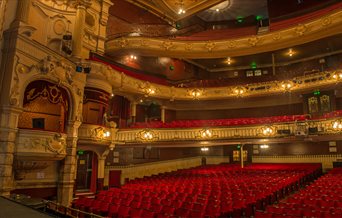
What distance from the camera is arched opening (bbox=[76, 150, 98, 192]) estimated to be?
36.3 ft

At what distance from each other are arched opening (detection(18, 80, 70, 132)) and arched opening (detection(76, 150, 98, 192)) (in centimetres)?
207

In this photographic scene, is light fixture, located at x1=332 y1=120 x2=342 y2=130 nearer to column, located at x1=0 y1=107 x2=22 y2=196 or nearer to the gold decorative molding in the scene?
the gold decorative molding

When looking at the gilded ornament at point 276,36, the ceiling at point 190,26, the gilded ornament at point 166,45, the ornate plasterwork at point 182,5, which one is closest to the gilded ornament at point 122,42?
the ceiling at point 190,26

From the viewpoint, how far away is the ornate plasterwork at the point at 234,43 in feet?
44.0

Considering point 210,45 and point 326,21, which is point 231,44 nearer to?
point 210,45

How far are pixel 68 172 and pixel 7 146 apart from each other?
2.41m

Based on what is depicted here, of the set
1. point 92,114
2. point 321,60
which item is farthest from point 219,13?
point 92,114

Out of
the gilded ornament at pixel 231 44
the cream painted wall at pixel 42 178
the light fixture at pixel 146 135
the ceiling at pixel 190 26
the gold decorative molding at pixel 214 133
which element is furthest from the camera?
the gilded ornament at pixel 231 44

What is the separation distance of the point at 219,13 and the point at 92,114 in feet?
42.4

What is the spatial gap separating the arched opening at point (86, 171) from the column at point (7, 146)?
3984 mm

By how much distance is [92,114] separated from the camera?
1179 cm

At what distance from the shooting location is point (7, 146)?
6.97m

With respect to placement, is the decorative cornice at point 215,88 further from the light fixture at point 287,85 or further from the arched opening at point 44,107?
the arched opening at point 44,107

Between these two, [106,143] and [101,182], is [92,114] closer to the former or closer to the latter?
[106,143]
